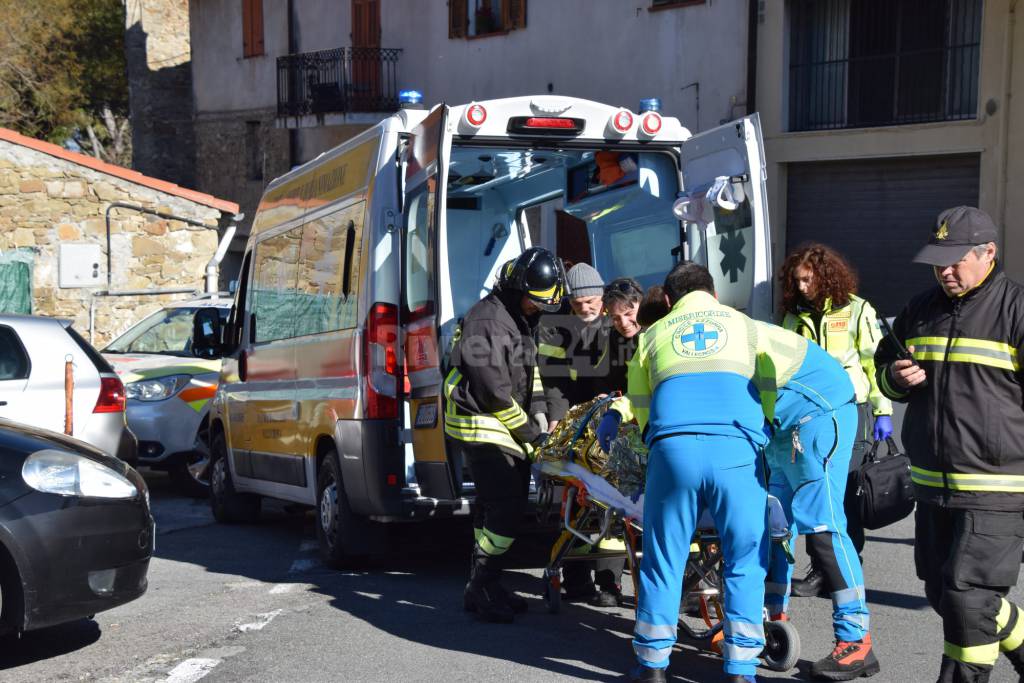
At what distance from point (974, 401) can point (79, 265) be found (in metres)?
18.1

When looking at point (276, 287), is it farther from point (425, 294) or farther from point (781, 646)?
point (781, 646)

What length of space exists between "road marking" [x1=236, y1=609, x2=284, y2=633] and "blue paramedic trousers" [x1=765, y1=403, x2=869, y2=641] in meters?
2.68

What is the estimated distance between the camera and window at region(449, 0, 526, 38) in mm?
21812

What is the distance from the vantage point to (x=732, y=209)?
7.19 metres

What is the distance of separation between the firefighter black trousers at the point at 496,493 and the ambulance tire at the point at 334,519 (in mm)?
1476

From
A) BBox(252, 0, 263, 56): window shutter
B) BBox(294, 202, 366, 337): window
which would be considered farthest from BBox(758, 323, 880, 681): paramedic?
BBox(252, 0, 263, 56): window shutter

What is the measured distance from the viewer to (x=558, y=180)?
366 inches

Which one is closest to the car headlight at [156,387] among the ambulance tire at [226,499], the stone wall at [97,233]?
the ambulance tire at [226,499]

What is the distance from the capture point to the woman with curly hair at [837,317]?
6457 millimetres

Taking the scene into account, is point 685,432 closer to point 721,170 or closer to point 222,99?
point 721,170

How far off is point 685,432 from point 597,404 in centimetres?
137

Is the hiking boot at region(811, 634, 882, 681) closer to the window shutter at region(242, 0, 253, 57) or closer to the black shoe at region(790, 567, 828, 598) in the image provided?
the black shoe at region(790, 567, 828, 598)

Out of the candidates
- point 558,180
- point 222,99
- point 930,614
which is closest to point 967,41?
point 558,180

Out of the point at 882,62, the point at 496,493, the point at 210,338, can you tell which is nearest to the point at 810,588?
the point at 496,493
